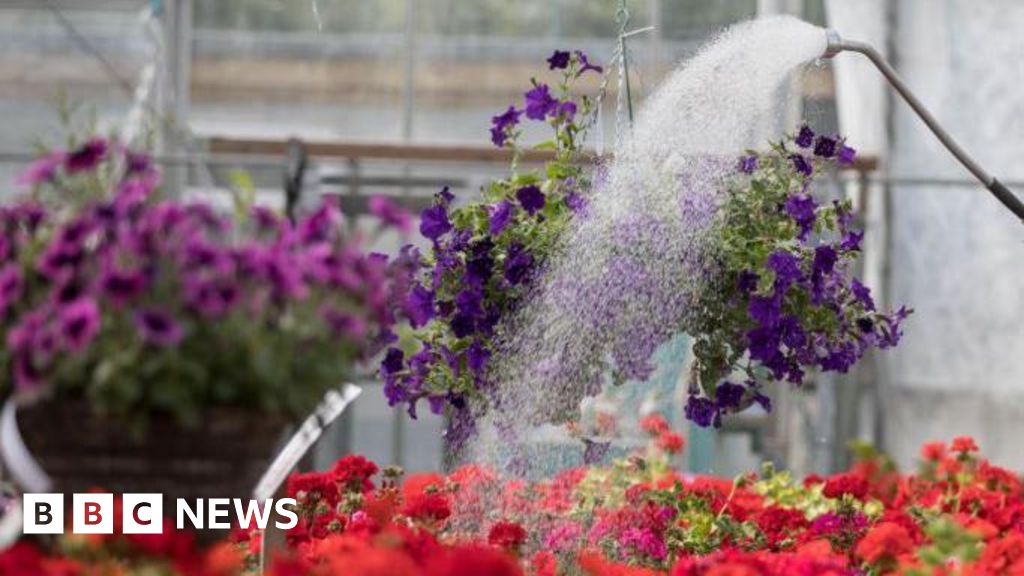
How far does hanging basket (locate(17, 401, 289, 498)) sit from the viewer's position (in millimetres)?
1588

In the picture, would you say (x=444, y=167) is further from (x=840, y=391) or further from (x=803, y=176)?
(x=803, y=176)

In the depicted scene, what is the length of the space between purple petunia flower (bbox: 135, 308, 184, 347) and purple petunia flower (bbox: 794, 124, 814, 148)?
1688 mm

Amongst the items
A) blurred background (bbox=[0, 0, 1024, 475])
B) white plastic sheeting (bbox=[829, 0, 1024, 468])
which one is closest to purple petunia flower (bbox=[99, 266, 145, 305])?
blurred background (bbox=[0, 0, 1024, 475])

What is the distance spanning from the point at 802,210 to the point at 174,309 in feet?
5.09

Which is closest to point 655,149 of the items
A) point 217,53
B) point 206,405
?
point 206,405

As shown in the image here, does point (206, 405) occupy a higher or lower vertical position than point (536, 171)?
lower

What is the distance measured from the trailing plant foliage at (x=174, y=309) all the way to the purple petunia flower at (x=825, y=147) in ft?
4.85

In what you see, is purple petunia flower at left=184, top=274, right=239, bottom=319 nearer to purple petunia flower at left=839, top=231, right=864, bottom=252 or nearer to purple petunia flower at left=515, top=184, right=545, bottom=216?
purple petunia flower at left=515, top=184, right=545, bottom=216

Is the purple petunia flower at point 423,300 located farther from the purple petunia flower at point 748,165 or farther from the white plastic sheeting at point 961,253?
the white plastic sheeting at point 961,253

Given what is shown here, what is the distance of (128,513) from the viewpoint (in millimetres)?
1597

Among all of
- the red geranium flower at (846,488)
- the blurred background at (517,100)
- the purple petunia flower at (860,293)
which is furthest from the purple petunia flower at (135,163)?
the blurred background at (517,100)

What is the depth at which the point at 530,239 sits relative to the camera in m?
2.95

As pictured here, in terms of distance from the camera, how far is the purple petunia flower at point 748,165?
3047 mm

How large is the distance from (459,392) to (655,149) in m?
0.43
